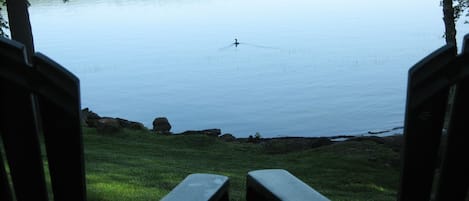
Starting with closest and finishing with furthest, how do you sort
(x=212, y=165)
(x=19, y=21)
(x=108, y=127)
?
(x=212, y=165), (x=19, y=21), (x=108, y=127)

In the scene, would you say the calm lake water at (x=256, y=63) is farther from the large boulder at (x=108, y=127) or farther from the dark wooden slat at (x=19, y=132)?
the dark wooden slat at (x=19, y=132)

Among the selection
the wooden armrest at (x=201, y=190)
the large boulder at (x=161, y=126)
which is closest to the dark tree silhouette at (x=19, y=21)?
the large boulder at (x=161, y=126)

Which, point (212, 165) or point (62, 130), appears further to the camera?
point (212, 165)

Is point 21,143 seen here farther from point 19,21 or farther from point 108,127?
point 108,127

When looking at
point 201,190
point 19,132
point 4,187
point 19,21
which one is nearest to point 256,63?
point 19,21

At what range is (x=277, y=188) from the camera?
233 cm

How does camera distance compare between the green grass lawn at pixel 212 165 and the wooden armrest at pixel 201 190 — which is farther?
the green grass lawn at pixel 212 165

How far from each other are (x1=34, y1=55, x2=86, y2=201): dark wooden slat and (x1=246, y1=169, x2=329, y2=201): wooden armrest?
808 mm

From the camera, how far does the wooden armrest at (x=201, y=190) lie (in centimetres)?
233

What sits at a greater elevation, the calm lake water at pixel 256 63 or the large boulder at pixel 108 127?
the large boulder at pixel 108 127

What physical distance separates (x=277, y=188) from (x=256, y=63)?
104 feet

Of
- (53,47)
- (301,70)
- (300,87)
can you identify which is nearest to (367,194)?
(300,87)

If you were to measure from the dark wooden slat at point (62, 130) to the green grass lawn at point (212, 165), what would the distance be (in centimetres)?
422

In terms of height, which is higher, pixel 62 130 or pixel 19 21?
pixel 62 130
